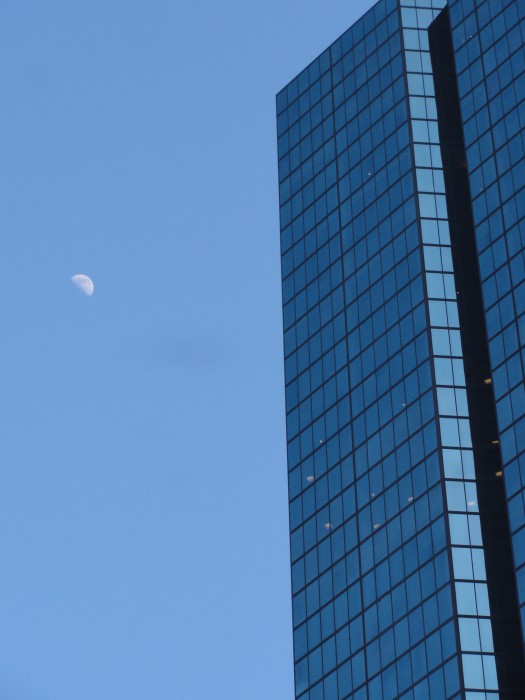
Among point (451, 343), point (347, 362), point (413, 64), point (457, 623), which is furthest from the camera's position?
point (413, 64)

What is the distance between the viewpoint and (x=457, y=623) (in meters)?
102

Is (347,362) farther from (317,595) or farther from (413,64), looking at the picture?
(413,64)

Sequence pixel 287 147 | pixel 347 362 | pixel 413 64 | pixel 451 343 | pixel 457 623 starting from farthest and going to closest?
pixel 287 147
pixel 413 64
pixel 347 362
pixel 451 343
pixel 457 623

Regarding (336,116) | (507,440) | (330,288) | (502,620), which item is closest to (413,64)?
(336,116)

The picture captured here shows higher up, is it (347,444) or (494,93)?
(494,93)

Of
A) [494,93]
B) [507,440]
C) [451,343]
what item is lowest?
[507,440]

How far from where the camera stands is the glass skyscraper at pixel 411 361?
10512 cm

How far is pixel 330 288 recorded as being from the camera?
131 meters

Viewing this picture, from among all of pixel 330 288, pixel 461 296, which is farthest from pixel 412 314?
pixel 330 288

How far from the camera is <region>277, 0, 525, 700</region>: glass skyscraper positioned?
345 feet

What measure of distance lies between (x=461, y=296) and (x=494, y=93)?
1536cm

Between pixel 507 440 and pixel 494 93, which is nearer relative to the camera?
pixel 507 440

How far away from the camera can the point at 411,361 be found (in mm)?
116938

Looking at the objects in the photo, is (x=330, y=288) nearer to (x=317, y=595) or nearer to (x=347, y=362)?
(x=347, y=362)
